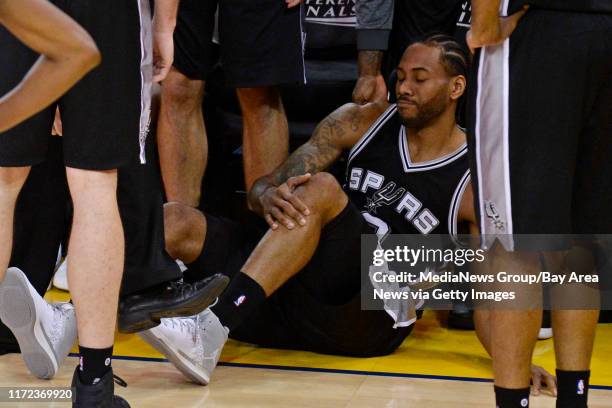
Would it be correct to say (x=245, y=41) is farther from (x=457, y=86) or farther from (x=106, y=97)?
(x=106, y=97)

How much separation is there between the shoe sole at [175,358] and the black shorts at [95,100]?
817mm

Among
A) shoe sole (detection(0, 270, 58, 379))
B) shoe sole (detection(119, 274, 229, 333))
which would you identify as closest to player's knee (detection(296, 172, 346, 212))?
shoe sole (detection(119, 274, 229, 333))

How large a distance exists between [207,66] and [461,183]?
1142 millimetres

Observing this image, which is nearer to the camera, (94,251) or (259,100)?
(94,251)

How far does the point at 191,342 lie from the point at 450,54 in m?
1.57

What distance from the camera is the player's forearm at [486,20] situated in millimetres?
2830

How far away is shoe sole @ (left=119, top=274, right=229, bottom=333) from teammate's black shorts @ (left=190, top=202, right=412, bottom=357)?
2.26 feet

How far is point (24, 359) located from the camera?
12.2 feet

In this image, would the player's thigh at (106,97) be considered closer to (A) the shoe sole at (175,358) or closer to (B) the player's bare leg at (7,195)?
(B) the player's bare leg at (7,195)

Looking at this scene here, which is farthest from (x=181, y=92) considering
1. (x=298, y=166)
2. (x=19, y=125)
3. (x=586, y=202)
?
(x=586, y=202)

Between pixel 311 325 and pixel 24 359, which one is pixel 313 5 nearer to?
pixel 311 325

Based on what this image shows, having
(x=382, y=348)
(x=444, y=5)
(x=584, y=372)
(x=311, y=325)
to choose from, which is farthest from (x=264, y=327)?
(x=444, y=5)

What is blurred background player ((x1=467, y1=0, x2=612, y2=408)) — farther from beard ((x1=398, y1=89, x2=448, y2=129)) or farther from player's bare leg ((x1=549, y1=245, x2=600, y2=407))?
beard ((x1=398, y1=89, x2=448, y2=129))

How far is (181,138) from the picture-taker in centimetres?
455
